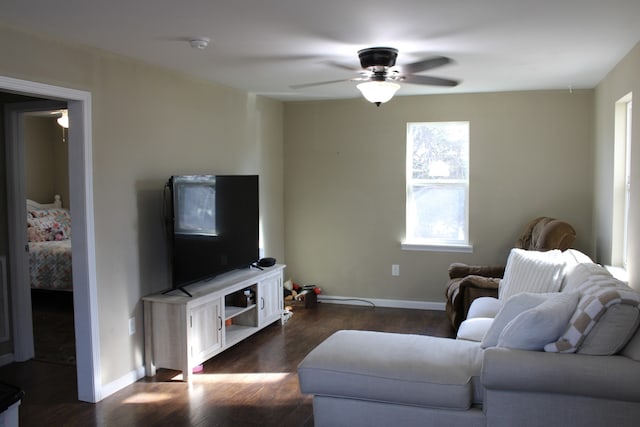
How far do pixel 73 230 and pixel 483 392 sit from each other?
2603 mm

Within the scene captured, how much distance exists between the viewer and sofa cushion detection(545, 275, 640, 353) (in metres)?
2.40

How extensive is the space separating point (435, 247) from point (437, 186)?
651 mm

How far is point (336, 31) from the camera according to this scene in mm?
3102

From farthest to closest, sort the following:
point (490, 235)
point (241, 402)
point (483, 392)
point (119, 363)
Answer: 1. point (490, 235)
2. point (119, 363)
3. point (241, 402)
4. point (483, 392)

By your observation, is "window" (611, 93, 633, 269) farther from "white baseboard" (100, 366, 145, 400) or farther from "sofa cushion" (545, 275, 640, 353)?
"white baseboard" (100, 366, 145, 400)

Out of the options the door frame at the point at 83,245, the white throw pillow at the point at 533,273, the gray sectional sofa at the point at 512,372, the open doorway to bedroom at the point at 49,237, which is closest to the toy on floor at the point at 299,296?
the open doorway to bedroom at the point at 49,237

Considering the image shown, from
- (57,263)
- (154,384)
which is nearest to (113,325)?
(154,384)

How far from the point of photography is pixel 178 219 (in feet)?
13.1

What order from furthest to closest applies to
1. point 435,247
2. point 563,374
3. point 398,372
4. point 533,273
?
point 435,247
point 533,273
point 398,372
point 563,374

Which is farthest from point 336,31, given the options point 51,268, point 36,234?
point 36,234

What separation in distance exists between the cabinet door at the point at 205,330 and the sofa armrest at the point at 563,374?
221 cm

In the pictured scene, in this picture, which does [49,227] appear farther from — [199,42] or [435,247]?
[435,247]

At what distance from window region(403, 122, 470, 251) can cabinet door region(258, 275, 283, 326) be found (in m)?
1.54

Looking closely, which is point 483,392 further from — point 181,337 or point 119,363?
point 119,363
